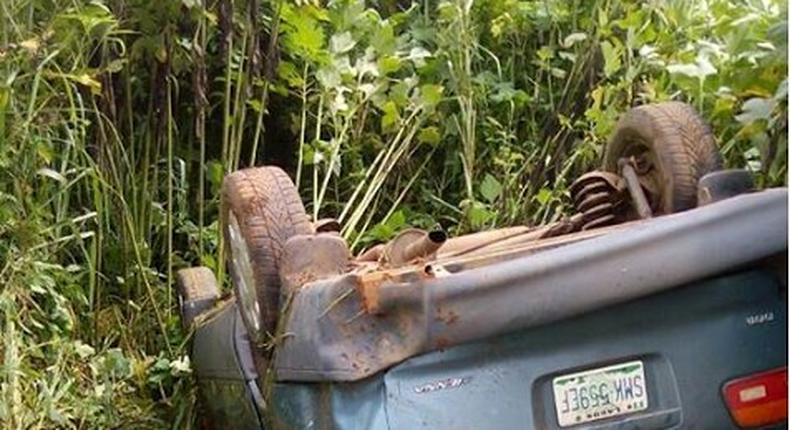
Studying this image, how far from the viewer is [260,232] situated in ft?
8.51

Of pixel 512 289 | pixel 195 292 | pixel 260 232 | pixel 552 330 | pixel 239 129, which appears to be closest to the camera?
pixel 512 289

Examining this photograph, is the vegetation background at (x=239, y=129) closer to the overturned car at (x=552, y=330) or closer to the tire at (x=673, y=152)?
the tire at (x=673, y=152)

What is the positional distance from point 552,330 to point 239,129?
3059 mm

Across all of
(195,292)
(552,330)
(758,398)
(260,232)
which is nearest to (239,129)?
(195,292)

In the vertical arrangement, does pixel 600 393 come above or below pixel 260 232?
below

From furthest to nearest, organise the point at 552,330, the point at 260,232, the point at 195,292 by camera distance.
Answer: the point at 195,292 < the point at 260,232 < the point at 552,330

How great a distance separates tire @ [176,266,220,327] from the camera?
387 centimetres

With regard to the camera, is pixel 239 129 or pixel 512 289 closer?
pixel 512 289

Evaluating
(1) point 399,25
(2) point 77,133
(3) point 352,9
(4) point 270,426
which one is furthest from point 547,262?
(1) point 399,25

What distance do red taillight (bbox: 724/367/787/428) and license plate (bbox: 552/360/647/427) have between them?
196 millimetres

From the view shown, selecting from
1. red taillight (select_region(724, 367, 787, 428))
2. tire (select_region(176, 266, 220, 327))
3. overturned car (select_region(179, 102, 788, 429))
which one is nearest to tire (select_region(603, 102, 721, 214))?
overturned car (select_region(179, 102, 788, 429))

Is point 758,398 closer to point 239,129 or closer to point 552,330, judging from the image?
point 552,330

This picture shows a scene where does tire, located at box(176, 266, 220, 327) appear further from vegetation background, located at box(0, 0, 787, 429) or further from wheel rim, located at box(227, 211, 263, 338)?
wheel rim, located at box(227, 211, 263, 338)

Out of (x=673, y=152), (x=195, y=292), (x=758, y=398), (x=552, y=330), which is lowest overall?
(x=195, y=292)
